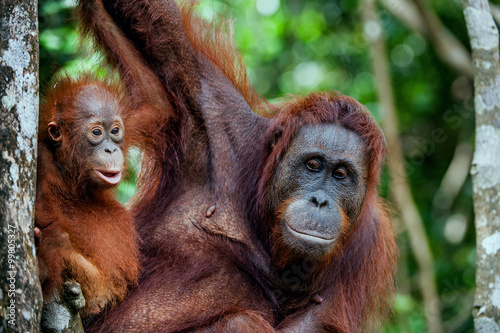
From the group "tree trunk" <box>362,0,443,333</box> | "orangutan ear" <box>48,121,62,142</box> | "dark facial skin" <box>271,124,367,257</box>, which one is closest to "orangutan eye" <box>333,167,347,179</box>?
"dark facial skin" <box>271,124,367,257</box>

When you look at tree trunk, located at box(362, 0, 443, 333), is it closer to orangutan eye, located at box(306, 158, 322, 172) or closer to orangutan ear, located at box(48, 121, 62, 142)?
orangutan eye, located at box(306, 158, 322, 172)

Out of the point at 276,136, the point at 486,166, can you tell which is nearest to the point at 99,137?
the point at 276,136

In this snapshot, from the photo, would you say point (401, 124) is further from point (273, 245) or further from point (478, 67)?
point (273, 245)

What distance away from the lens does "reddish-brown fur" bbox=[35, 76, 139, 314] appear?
104 inches

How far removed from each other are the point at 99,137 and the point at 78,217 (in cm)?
40

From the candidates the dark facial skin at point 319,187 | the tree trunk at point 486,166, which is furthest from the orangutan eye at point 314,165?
the tree trunk at point 486,166

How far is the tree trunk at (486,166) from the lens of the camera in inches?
134

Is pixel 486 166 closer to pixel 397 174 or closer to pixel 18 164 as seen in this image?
pixel 18 164

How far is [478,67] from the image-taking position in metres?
3.70

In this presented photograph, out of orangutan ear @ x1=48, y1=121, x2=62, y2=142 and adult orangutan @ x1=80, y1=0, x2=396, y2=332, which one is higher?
orangutan ear @ x1=48, y1=121, x2=62, y2=142

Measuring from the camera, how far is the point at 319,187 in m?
3.29

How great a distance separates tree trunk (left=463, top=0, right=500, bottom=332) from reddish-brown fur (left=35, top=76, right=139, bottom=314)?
193 centimetres

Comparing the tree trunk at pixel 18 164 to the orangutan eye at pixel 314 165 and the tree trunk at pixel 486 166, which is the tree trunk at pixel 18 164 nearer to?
the orangutan eye at pixel 314 165

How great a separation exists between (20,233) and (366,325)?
2336 millimetres
